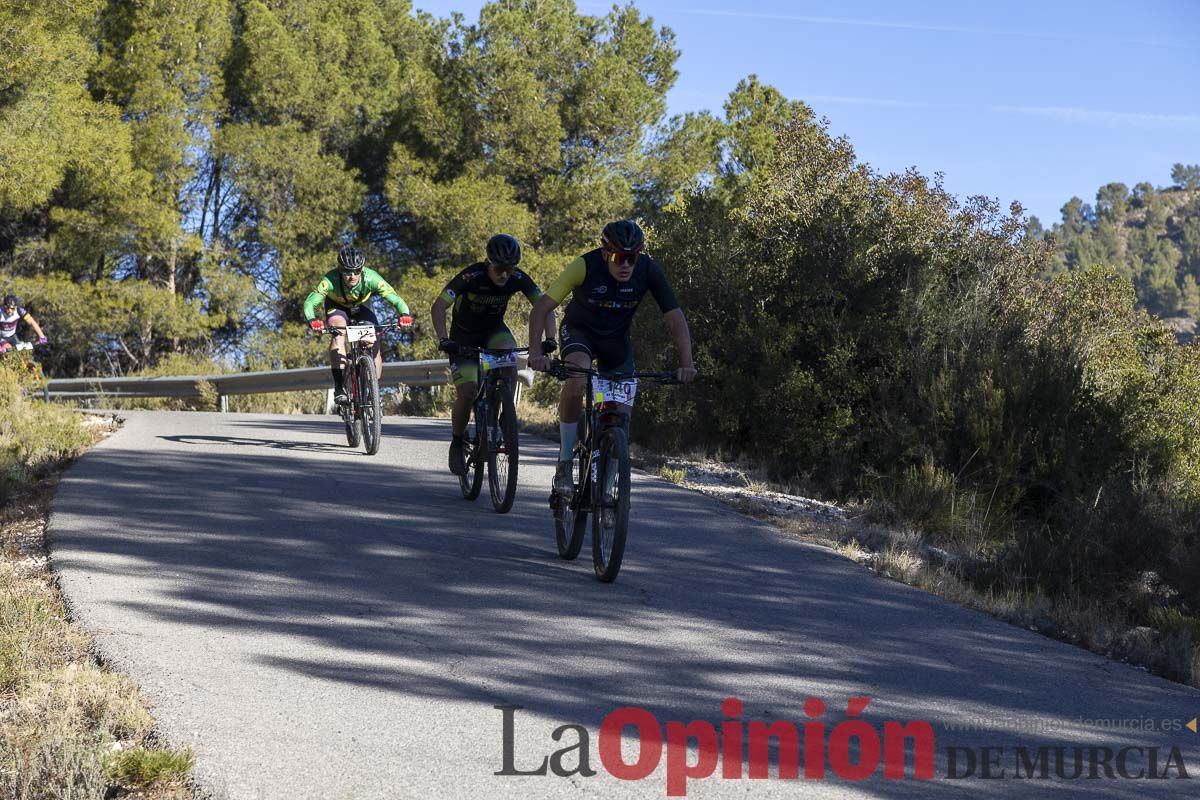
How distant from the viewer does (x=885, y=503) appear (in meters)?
11.5

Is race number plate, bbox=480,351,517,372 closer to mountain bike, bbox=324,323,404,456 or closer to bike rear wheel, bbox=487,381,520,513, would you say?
bike rear wheel, bbox=487,381,520,513

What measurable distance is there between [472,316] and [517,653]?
4.74 m

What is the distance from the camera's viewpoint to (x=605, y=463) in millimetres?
7836

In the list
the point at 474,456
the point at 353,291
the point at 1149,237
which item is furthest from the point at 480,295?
the point at 1149,237

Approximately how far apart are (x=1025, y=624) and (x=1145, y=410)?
638cm

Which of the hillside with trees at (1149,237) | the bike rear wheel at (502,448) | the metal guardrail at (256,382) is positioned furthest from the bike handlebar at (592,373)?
the hillside with trees at (1149,237)

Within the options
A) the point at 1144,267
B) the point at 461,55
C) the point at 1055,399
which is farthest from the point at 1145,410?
the point at 1144,267

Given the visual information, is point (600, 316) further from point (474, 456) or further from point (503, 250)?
point (474, 456)

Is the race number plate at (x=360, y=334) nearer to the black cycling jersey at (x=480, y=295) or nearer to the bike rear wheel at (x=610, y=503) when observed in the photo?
the black cycling jersey at (x=480, y=295)

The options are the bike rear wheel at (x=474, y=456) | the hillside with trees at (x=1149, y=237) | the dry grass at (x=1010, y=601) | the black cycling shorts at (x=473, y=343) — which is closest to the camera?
the dry grass at (x=1010, y=601)

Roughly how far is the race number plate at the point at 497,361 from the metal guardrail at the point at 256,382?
8.47 meters

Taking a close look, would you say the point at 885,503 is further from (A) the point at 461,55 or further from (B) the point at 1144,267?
(B) the point at 1144,267

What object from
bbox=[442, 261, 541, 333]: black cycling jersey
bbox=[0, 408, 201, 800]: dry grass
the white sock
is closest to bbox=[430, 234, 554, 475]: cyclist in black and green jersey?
bbox=[442, 261, 541, 333]: black cycling jersey

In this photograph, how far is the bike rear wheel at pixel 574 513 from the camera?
807cm
